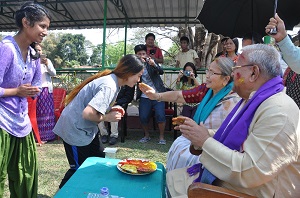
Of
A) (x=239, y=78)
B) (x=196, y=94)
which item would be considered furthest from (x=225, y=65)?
(x=239, y=78)

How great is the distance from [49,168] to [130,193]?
2.55 meters

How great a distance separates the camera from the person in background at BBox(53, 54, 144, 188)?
2.28m

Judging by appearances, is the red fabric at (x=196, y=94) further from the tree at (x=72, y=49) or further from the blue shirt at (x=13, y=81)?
the tree at (x=72, y=49)

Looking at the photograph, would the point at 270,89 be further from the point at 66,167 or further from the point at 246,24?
the point at 66,167

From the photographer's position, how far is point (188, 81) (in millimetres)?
5297

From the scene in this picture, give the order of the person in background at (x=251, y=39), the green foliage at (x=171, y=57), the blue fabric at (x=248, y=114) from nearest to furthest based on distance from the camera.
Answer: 1. the blue fabric at (x=248, y=114)
2. the person in background at (x=251, y=39)
3. the green foliage at (x=171, y=57)

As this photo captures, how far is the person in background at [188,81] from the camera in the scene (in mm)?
4947

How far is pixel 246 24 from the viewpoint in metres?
3.58

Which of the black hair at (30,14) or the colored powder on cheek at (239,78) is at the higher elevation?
the black hair at (30,14)

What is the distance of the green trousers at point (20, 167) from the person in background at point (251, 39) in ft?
9.47

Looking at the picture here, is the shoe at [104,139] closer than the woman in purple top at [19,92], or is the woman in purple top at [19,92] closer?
the woman in purple top at [19,92]

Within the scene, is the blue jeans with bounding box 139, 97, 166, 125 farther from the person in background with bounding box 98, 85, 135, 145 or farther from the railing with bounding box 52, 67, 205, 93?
the railing with bounding box 52, 67, 205, 93

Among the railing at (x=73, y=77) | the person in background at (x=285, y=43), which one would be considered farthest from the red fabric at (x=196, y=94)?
the railing at (x=73, y=77)

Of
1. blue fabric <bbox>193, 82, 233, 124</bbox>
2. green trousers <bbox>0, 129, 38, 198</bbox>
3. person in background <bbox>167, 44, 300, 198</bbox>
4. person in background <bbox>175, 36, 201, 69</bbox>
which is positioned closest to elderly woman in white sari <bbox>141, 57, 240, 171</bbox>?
blue fabric <bbox>193, 82, 233, 124</bbox>
